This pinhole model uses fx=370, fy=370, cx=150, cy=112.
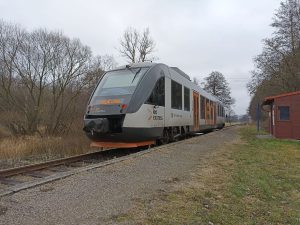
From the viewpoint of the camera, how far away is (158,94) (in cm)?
1310

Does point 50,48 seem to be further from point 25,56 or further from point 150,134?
point 150,134

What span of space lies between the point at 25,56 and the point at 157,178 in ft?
88.6

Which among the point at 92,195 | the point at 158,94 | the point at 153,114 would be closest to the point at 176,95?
the point at 158,94

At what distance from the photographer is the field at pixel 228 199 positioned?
5.25 meters

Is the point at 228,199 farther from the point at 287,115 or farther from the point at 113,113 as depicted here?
the point at 287,115

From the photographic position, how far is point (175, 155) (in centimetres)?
1114

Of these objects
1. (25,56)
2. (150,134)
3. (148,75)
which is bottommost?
(150,134)

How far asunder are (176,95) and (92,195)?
997 cm

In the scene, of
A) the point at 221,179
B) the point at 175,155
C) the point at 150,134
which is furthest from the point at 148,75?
the point at 221,179

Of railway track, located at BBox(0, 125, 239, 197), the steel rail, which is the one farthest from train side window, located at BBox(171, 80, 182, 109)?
the steel rail

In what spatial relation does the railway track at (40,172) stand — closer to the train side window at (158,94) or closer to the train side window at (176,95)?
the train side window at (158,94)

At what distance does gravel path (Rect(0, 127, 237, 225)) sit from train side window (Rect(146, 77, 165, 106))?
364 centimetres

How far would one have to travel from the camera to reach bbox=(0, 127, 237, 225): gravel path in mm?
4820

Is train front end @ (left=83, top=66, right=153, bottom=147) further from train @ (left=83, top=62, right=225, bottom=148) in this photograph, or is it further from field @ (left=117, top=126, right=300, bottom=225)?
field @ (left=117, top=126, right=300, bottom=225)
